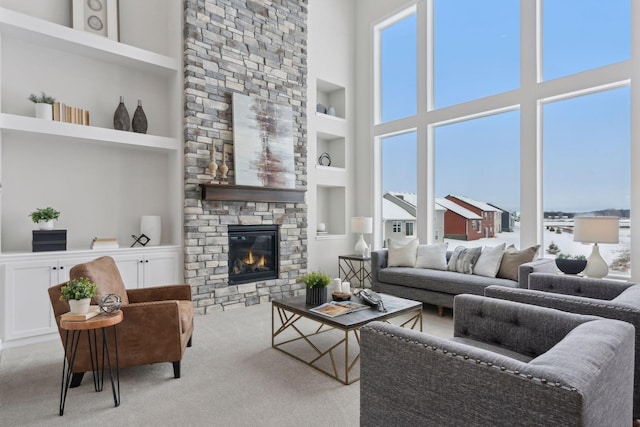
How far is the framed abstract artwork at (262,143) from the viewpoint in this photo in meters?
4.73

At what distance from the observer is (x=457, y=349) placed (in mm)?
1225

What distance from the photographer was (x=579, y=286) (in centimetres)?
258

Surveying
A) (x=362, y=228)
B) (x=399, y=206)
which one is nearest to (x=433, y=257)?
(x=362, y=228)

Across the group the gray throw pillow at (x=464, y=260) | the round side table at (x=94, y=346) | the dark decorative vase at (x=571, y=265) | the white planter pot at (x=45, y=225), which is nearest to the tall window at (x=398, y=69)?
the gray throw pillow at (x=464, y=260)

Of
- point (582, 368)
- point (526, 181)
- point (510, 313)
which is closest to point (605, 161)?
point (526, 181)

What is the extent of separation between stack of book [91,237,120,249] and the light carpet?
Result: 41.1 inches

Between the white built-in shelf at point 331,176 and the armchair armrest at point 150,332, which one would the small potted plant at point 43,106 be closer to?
the armchair armrest at point 150,332

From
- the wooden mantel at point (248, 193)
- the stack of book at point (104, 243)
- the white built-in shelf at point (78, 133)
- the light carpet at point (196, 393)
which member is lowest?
the light carpet at point (196, 393)

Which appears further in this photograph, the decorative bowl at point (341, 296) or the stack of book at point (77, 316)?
the decorative bowl at point (341, 296)

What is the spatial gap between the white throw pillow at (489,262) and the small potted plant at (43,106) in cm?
489

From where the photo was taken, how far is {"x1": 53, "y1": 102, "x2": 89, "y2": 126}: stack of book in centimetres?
372

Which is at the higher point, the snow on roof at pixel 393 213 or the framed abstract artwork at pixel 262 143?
the framed abstract artwork at pixel 262 143

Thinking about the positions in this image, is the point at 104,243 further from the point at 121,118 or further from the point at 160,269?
the point at 121,118

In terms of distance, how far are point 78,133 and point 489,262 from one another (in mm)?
4705
